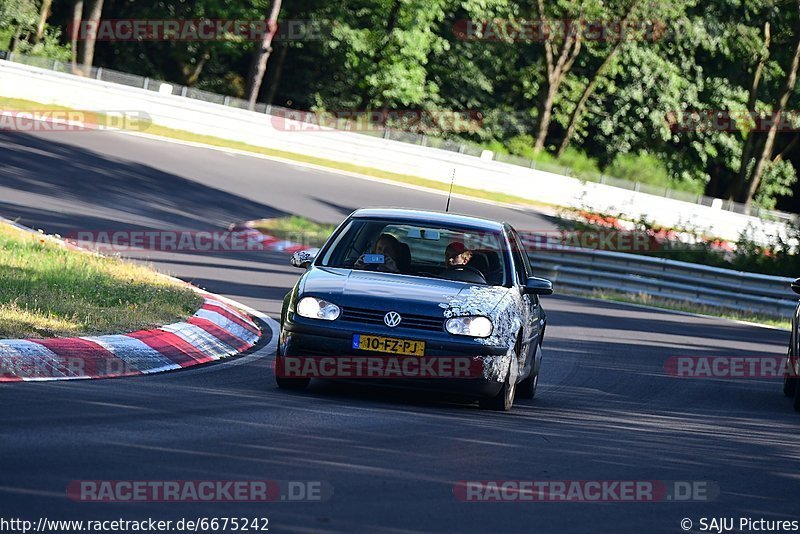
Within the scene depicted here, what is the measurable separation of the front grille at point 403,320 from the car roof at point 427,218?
59.4 inches

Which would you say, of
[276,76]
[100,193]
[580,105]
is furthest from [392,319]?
[580,105]

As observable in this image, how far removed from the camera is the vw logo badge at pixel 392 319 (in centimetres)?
920

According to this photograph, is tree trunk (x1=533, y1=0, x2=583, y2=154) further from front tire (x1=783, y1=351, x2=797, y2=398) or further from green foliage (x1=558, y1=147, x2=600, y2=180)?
front tire (x1=783, y1=351, x2=797, y2=398)

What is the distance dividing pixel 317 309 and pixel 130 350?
1549mm

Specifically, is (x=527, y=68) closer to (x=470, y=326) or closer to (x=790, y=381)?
(x=790, y=381)

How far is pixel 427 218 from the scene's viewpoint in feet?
35.0

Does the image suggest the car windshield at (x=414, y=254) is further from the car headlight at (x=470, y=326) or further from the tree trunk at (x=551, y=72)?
the tree trunk at (x=551, y=72)

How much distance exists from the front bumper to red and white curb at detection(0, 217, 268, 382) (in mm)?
1207

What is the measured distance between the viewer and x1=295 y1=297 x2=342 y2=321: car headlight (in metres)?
9.29

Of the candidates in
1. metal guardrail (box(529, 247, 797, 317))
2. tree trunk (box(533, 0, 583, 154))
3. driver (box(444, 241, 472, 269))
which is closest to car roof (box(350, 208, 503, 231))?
driver (box(444, 241, 472, 269))

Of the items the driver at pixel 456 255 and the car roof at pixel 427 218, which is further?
the car roof at pixel 427 218

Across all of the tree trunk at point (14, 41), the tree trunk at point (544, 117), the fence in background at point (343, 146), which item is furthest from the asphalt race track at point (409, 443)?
the tree trunk at point (544, 117)

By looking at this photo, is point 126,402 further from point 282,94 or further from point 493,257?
point 282,94

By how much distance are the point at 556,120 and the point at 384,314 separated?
54.9m
